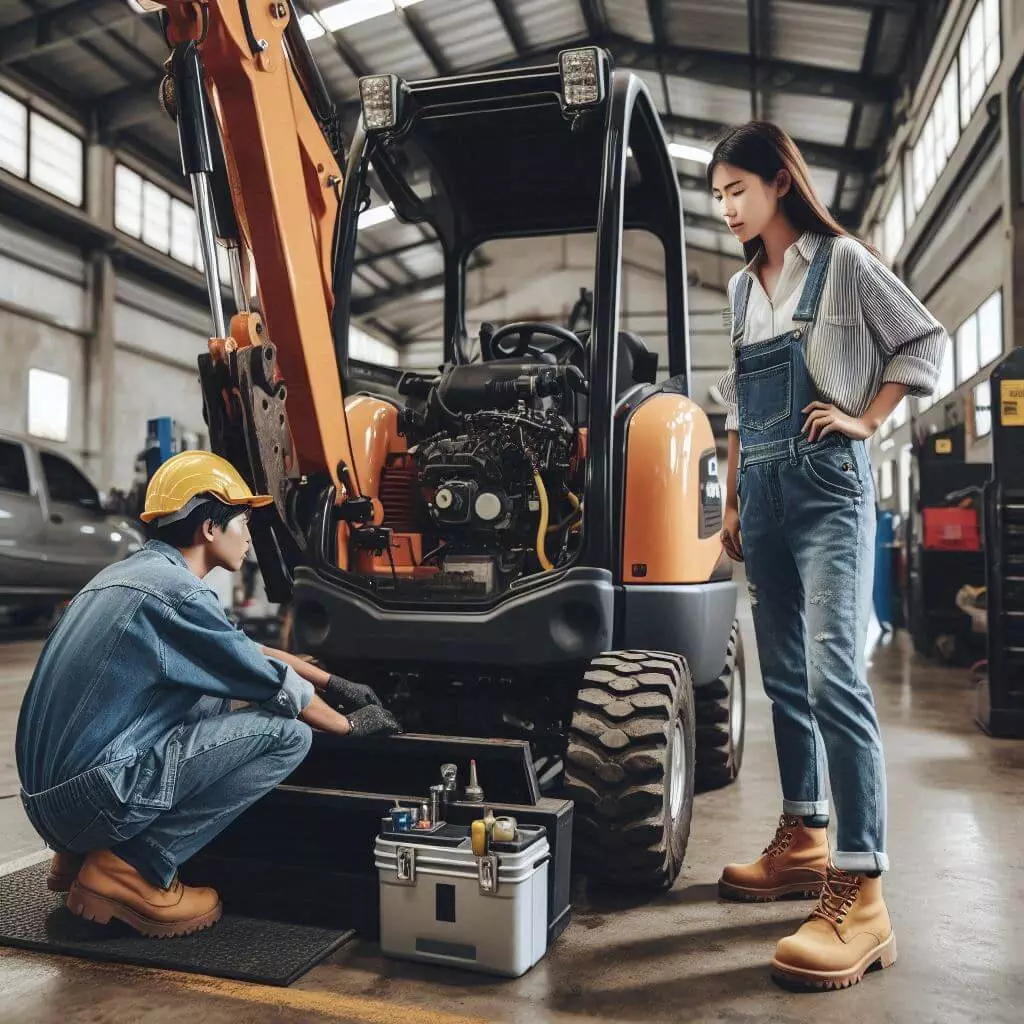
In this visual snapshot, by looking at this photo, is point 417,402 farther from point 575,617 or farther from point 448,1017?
point 448,1017

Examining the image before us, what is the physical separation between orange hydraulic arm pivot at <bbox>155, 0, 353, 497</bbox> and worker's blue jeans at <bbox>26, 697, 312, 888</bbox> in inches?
40.6

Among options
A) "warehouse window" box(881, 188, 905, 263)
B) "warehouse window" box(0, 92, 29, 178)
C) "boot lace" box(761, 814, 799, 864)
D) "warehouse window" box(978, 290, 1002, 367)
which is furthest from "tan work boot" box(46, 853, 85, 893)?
"warehouse window" box(881, 188, 905, 263)

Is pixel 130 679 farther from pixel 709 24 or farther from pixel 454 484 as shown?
pixel 709 24

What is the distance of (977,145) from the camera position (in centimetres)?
1068

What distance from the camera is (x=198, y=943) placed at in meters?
2.48

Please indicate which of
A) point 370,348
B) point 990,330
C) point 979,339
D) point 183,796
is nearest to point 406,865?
point 183,796

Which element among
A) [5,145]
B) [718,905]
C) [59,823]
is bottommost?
[718,905]

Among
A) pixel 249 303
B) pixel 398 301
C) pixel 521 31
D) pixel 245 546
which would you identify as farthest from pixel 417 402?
pixel 398 301

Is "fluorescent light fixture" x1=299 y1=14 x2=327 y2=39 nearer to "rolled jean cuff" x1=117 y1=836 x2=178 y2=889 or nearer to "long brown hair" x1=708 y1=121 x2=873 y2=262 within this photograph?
"long brown hair" x1=708 y1=121 x2=873 y2=262

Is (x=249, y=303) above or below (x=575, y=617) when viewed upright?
above

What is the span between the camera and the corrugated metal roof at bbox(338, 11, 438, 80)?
13734 mm

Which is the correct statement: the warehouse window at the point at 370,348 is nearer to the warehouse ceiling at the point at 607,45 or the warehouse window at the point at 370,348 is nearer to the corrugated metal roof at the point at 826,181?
the warehouse ceiling at the point at 607,45

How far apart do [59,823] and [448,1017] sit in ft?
3.35

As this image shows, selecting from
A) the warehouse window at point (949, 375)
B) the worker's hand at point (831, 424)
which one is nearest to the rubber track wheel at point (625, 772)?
the worker's hand at point (831, 424)
